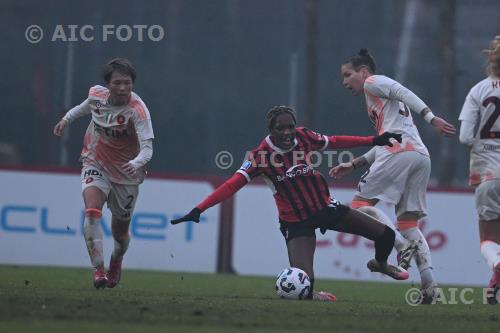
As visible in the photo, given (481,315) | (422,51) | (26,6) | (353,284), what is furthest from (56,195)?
(481,315)

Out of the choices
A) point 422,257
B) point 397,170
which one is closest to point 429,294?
point 422,257

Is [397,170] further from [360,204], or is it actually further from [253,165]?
[253,165]

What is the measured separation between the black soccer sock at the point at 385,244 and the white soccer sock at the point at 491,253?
0.78 meters

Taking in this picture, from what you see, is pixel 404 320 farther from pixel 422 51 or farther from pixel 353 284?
pixel 422 51

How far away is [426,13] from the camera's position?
1734 centimetres

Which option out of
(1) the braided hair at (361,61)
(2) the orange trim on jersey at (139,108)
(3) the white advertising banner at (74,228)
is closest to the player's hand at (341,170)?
(1) the braided hair at (361,61)

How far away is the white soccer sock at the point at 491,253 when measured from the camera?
9.80 m

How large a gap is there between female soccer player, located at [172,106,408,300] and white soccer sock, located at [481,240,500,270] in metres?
0.74

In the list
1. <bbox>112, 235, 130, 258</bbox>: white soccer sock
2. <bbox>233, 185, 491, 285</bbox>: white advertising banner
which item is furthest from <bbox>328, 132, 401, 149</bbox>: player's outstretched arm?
<bbox>233, 185, 491, 285</bbox>: white advertising banner

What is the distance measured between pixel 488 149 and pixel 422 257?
3.47ft

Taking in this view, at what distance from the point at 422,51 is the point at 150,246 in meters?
4.74

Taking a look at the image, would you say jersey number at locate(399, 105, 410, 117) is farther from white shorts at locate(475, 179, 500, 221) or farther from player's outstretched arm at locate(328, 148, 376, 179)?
white shorts at locate(475, 179, 500, 221)

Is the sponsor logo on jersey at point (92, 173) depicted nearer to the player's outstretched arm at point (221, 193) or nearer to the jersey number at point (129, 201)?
the jersey number at point (129, 201)

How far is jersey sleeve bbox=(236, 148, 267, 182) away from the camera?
32.0ft
